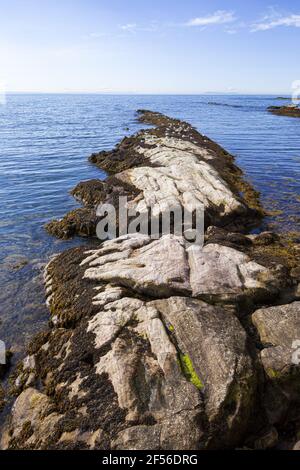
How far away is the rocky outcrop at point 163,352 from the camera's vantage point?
7336mm

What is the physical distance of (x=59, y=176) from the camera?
32406mm

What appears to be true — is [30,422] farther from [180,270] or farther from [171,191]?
[171,191]

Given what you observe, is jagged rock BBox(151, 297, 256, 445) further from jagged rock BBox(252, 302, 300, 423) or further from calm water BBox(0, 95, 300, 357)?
calm water BBox(0, 95, 300, 357)

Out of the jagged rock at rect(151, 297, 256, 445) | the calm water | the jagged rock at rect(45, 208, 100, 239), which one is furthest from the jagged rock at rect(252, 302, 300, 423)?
the jagged rock at rect(45, 208, 100, 239)

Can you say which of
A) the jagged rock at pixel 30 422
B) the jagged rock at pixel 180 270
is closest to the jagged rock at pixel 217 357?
the jagged rock at pixel 180 270

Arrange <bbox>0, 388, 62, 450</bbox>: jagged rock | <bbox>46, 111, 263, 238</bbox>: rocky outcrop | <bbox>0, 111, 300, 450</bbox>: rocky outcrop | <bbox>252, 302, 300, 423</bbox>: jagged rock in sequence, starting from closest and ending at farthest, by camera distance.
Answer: <bbox>0, 111, 300, 450</bbox>: rocky outcrop, <bbox>0, 388, 62, 450</bbox>: jagged rock, <bbox>252, 302, 300, 423</bbox>: jagged rock, <bbox>46, 111, 263, 238</bbox>: rocky outcrop

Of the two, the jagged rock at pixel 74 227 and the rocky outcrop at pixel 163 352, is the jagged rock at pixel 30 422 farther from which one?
the jagged rock at pixel 74 227

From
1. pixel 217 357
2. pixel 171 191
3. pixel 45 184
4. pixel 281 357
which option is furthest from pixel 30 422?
pixel 45 184

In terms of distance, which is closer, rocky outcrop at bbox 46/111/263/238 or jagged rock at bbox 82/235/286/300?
jagged rock at bbox 82/235/286/300

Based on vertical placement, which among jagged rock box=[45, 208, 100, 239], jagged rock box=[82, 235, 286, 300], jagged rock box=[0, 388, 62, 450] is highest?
jagged rock box=[82, 235, 286, 300]

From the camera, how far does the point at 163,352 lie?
8.53m

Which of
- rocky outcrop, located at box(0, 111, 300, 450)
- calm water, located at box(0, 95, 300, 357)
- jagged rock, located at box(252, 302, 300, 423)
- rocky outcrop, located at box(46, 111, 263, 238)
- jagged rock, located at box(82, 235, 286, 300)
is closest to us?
rocky outcrop, located at box(0, 111, 300, 450)

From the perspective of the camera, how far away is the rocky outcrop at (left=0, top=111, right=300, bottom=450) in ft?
24.1
